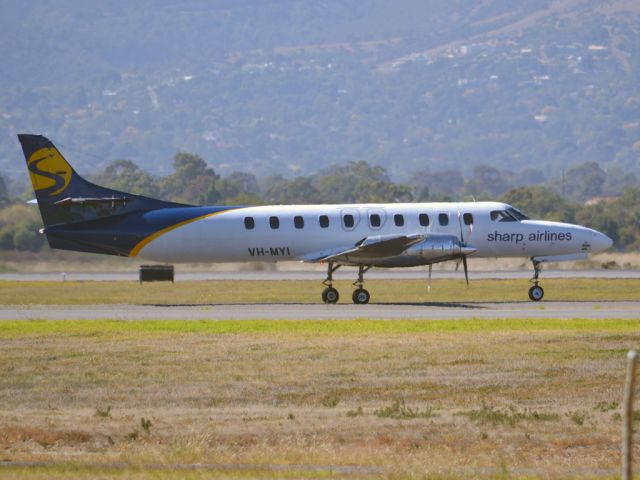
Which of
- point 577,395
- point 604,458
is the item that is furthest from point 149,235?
point 604,458

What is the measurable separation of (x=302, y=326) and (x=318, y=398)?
11.5 m

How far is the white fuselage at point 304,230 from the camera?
43469 mm

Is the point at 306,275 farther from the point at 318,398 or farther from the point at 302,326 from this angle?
the point at 318,398

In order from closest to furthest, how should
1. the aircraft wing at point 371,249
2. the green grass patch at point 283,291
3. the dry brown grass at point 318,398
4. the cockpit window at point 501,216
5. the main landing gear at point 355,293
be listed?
the dry brown grass at point 318,398 → the aircraft wing at point 371,249 → the main landing gear at point 355,293 → the cockpit window at point 501,216 → the green grass patch at point 283,291

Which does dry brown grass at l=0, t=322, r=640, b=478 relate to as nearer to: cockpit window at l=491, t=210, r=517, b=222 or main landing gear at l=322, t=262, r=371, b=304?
main landing gear at l=322, t=262, r=371, b=304

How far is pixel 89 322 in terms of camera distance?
3600 cm

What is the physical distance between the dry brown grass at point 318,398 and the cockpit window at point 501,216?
40.4 feet

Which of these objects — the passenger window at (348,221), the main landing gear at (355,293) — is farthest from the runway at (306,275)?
the passenger window at (348,221)

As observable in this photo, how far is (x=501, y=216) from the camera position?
44.5 m

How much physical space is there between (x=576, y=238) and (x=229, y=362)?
68.6 ft

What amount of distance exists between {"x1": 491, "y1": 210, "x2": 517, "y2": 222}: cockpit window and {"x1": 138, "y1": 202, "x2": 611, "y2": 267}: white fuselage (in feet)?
0.11

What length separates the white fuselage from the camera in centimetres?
4347

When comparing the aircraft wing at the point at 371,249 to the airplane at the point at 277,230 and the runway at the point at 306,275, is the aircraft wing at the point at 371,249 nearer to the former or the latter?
the airplane at the point at 277,230

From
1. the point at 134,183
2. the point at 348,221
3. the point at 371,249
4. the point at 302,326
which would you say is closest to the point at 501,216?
the point at 371,249
